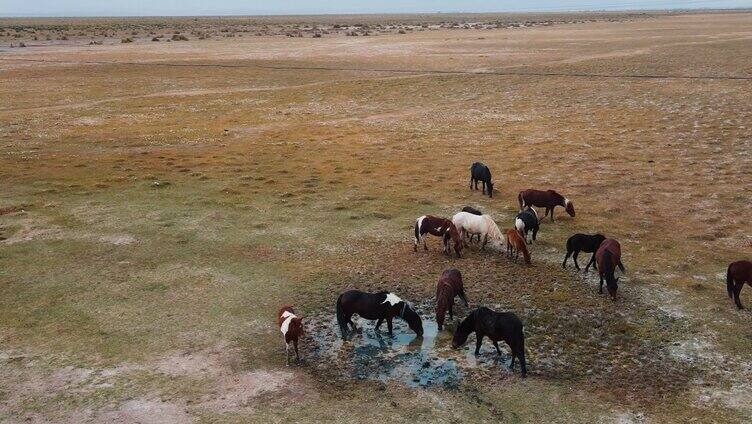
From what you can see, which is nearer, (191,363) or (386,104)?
A: (191,363)

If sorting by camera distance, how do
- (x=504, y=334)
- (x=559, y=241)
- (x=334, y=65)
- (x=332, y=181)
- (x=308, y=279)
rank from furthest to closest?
(x=334, y=65), (x=332, y=181), (x=559, y=241), (x=308, y=279), (x=504, y=334)

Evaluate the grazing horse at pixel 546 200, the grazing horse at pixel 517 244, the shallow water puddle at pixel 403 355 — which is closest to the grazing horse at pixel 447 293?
the shallow water puddle at pixel 403 355

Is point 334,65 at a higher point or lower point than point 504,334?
higher

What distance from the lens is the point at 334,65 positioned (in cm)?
5894

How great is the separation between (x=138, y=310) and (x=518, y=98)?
31.6 metres

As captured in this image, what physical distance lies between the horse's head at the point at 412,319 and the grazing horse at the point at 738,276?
248 inches

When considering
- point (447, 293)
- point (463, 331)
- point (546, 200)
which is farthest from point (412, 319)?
point (546, 200)

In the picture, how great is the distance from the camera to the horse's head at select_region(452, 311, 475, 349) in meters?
11.3

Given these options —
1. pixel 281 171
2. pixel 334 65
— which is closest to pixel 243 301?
pixel 281 171

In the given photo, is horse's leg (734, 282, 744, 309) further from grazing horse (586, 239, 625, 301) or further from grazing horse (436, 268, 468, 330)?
grazing horse (436, 268, 468, 330)

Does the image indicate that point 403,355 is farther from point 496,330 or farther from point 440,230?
point 440,230

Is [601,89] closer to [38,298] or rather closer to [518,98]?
[518,98]

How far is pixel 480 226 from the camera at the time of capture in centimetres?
1609

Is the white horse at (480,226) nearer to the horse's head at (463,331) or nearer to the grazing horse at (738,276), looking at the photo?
the horse's head at (463,331)
